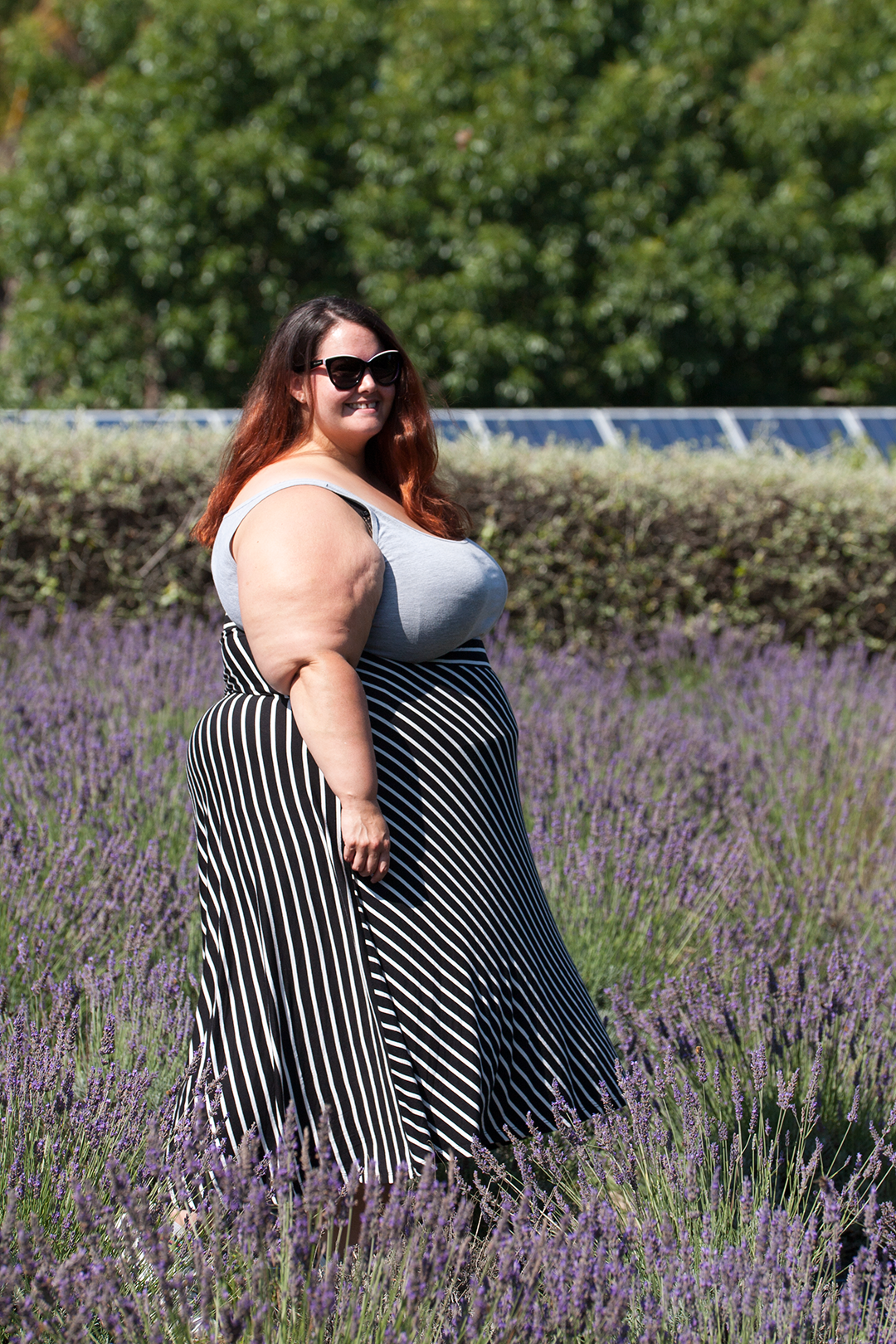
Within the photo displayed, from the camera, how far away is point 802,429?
37.7ft

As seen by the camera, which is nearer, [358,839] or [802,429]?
[358,839]

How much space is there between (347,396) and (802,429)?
34.2 ft

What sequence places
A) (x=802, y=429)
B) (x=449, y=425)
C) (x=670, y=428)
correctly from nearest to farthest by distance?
(x=449, y=425) < (x=670, y=428) < (x=802, y=429)

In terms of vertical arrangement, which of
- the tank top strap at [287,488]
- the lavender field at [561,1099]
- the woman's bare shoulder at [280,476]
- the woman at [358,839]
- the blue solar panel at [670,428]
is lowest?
the lavender field at [561,1099]

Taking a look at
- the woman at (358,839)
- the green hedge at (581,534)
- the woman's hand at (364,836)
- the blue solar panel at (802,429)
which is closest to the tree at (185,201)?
the blue solar panel at (802,429)

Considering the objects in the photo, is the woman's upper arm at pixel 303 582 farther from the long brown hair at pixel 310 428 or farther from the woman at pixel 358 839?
the long brown hair at pixel 310 428

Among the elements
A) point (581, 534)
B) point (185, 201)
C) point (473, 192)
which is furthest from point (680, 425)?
point (185, 201)

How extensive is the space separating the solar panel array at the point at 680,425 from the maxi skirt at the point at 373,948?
7840 millimetres

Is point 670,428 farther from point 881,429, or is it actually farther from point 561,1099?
point 561,1099

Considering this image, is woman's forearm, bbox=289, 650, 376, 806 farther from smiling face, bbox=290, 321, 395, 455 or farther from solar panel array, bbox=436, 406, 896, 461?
solar panel array, bbox=436, 406, 896, 461

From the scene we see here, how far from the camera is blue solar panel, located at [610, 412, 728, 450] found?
10641mm

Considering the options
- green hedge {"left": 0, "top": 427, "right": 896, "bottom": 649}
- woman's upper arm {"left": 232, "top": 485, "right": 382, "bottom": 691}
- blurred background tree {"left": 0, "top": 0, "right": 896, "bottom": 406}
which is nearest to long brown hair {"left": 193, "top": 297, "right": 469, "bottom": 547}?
woman's upper arm {"left": 232, "top": 485, "right": 382, "bottom": 691}

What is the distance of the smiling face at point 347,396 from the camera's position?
1.98m

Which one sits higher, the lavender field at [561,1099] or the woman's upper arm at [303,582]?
the woman's upper arm at [303,582]
